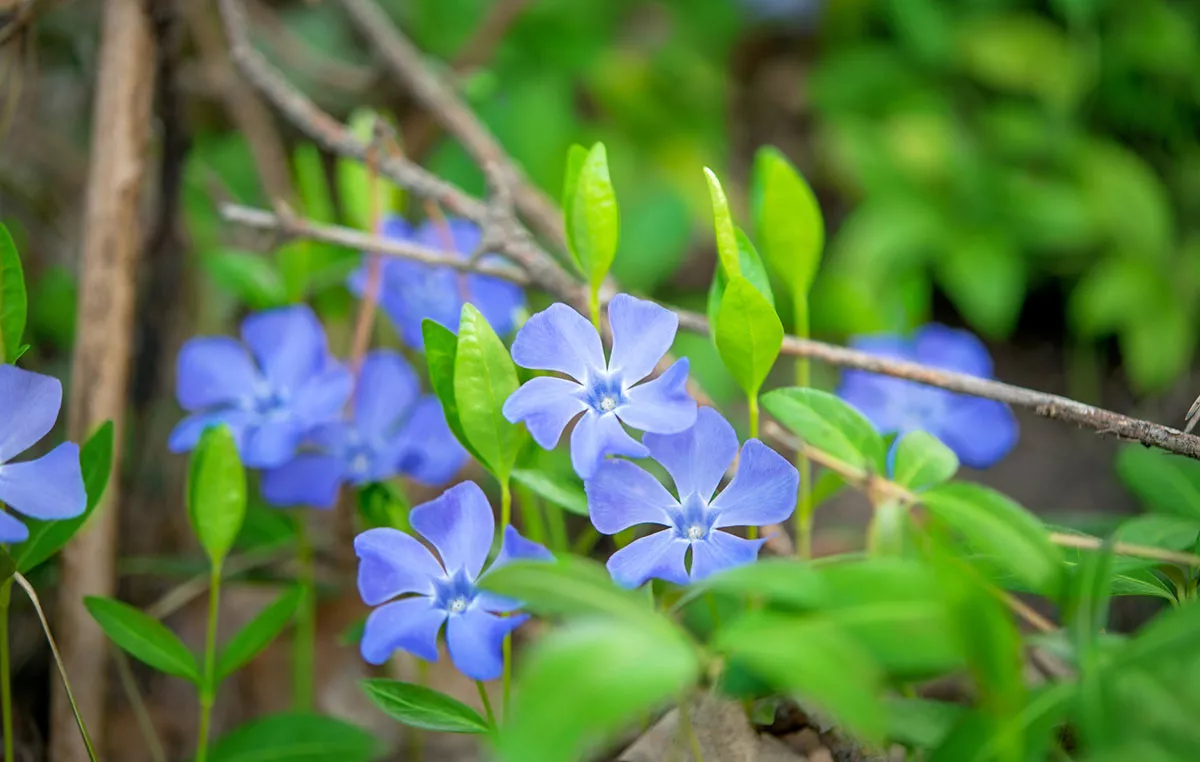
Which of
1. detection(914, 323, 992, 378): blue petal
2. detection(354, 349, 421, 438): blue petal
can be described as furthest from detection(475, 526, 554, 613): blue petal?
detection(914, 323, 992, 378): blue petal

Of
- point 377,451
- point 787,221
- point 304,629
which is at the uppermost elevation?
point 787,221

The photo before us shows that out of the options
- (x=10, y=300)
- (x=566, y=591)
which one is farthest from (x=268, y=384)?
(x=566, y=591)

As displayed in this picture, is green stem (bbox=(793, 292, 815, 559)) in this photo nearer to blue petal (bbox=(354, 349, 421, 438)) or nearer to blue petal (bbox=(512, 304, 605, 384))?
blue petal (bbox=(512, 304, 605, 384))

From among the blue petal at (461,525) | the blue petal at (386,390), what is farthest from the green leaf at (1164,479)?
the blue petal at (386,390)

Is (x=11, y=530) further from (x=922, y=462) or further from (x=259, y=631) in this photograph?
(x=922, y=462)

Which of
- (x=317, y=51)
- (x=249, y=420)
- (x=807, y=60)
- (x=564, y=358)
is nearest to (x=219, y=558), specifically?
(x=249, y=420)

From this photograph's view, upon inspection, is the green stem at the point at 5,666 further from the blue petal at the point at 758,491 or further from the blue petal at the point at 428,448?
the blue petal at the point at 758,491
